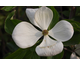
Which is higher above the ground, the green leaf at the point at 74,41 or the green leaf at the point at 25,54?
the green leaf at the point at 74,41

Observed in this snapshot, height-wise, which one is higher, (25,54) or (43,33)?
(43,33)

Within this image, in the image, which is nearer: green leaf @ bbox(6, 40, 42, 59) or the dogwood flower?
the dogwood flower

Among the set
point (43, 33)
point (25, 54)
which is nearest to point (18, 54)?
point (25, 54)

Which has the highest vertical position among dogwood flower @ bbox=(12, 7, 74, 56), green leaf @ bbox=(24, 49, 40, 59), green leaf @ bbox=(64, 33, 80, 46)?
dogwood flower @ bbox=(12, 7, 74, 56)

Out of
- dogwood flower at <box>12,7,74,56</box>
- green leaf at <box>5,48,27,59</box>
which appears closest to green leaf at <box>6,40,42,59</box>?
green leaf at <box>5,48,27,59</box>

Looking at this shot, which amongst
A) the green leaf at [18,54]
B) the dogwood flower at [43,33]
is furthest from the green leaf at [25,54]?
the dogwood flower at [43,33]

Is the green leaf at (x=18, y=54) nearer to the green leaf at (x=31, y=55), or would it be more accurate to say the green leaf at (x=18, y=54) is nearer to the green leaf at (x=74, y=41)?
the green leaf at (x=31, y=55)

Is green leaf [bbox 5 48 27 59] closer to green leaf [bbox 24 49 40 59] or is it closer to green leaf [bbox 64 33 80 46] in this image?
green leaf [bbox 24 49 40 59]

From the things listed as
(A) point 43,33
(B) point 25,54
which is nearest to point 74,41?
(A) point 43,33

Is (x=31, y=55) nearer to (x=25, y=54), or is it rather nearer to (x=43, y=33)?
(x=25, y=54)
